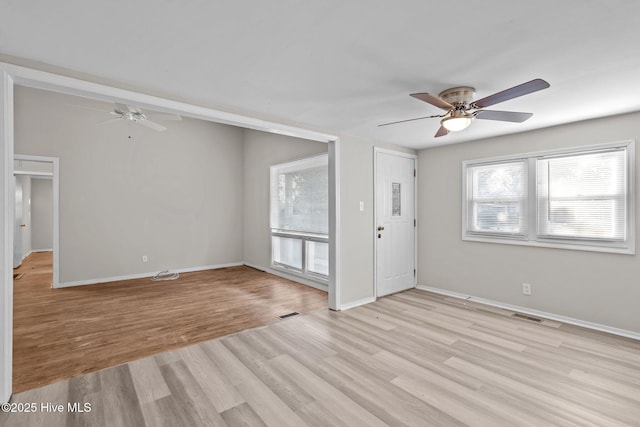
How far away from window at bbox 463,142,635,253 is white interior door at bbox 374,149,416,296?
0.86 metres

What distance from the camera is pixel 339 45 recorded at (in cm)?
186

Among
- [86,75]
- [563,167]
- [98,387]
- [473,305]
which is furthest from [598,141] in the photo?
[98,387]

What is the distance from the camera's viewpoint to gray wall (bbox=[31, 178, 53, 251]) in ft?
30.0

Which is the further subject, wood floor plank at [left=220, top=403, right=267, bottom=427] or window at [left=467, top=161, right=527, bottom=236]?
window at [left=467, top=161, right=527, bottom=236]

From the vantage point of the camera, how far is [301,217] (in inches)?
221

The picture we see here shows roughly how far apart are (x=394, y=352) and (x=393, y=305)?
4.60 ft

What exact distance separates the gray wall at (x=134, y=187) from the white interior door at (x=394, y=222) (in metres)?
3.92

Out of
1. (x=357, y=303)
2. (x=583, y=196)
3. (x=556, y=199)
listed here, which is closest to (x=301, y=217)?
(x=357, y=303)

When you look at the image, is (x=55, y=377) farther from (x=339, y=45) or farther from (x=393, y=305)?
(x=393, y=305)

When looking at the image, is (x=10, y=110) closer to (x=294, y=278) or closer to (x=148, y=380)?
(x=148, y=380)

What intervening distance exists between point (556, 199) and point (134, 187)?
6.82 meters

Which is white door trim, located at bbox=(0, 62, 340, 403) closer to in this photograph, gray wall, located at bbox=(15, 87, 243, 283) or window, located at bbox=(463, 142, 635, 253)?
gray wall, located at bbox=(15, 87, 243, 283)

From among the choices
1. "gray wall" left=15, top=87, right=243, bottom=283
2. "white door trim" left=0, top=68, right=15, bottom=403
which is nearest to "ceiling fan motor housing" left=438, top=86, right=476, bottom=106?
"white door trim" left=0, top=68, right=15, bottom=403

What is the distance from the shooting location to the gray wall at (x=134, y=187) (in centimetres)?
502
